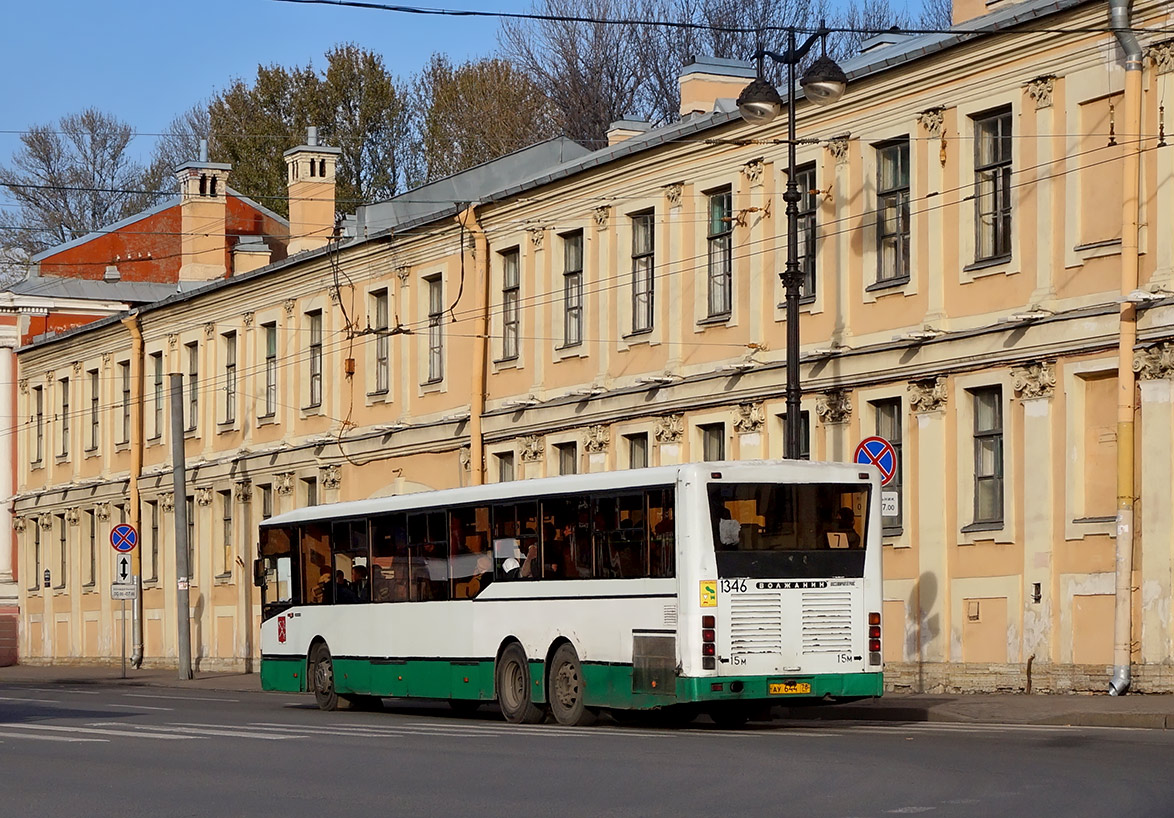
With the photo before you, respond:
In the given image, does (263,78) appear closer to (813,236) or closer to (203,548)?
(203,548)

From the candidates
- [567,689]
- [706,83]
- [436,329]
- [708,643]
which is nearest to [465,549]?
[567,689]

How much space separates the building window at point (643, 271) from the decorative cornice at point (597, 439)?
73.5 inches

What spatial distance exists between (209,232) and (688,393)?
95.2 ft

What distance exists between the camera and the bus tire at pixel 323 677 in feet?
96.9

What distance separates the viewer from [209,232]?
61.5 meters

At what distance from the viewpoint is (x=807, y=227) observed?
110 ft

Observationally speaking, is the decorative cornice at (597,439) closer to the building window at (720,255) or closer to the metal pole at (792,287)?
the building window at (720,255)

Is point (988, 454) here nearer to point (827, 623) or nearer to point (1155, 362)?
point (1155, 362)

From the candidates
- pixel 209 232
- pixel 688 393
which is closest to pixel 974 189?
pixel 688 393

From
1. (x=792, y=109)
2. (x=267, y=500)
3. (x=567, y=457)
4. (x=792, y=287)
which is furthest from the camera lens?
(x=267, y=500)

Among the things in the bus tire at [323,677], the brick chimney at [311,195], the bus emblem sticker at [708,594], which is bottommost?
the bus tire at [323,677]

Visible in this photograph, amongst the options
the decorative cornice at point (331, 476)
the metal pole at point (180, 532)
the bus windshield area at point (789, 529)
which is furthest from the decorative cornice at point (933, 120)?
the metal pole at point (180, 532)

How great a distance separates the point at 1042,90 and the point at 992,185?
5.60 feet

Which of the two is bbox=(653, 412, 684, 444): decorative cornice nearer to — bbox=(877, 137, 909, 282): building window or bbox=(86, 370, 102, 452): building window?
bbox=(877, 137, 909, 282): building window
